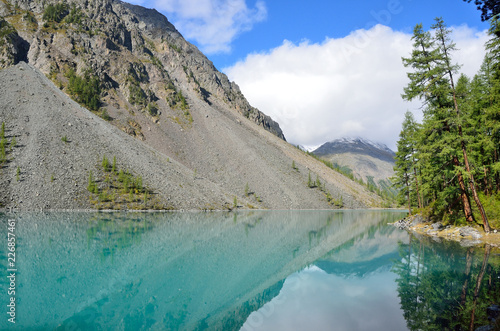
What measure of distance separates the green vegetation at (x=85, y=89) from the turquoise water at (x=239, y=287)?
111 metres

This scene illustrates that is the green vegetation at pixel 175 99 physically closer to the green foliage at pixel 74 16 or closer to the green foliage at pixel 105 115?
the green foliage at pixel 105 115

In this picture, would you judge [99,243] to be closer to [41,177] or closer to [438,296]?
[438,296]

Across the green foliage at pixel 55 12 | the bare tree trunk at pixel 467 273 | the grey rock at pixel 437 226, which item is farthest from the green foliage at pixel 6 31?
the bare tree trunk at pixel 467 273

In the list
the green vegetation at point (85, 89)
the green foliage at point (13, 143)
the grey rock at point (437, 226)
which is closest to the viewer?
the grey rock at point (437, 226)

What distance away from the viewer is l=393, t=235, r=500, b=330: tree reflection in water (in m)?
10.2

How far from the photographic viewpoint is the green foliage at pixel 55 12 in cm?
15174

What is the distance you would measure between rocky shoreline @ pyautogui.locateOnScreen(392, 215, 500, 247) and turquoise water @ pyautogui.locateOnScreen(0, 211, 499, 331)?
3777 millimetres

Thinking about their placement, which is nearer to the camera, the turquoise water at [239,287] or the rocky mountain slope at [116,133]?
the turquoise water at [239,287]

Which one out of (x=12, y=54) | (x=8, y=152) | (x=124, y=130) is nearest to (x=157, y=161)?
(x=124, y=130)

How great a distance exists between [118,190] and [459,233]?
75.0 m

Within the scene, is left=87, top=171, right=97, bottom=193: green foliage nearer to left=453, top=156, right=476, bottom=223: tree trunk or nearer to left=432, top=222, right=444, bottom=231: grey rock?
left=432, top=222, right=444, bottom=231: grey rock

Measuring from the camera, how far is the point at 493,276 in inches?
607

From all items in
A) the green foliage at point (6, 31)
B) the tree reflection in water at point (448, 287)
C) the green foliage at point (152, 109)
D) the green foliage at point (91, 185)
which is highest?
the green foliage at point (6, 31)

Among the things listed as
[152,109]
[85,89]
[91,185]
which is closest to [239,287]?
[91,185]
